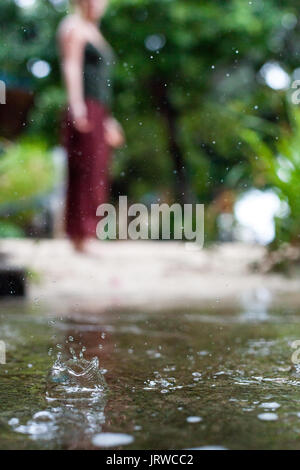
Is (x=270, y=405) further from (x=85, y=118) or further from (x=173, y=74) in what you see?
(x=173, y=74)

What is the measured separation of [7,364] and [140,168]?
15157 millimetres

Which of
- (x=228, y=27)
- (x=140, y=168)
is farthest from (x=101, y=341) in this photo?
(x=140, y=168)

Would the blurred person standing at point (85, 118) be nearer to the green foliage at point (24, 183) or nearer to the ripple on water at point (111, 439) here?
the green foliage at point (24, 183)

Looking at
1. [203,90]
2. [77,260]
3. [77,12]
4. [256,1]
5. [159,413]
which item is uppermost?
[256,1]

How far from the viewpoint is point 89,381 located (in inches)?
46.1

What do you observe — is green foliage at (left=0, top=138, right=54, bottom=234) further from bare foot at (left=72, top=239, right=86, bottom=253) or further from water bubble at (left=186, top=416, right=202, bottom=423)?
water bubble at (left=186, top=416, right=202, bottom=423)

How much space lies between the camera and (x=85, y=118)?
4238mm

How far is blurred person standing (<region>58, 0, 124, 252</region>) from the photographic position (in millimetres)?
4062

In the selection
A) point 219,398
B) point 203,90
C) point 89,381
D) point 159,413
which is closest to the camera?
point 159,413

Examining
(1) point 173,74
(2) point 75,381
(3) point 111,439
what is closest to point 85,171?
(2) point 75,381

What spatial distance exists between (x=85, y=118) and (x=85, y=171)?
402 millimetres

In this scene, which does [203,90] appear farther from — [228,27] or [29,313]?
[29,313]

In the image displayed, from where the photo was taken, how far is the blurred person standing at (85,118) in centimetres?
406

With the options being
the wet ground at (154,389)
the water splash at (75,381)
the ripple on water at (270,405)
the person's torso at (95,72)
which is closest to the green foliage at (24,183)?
the person's torso at (95,72)
